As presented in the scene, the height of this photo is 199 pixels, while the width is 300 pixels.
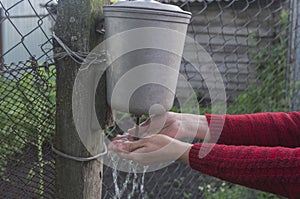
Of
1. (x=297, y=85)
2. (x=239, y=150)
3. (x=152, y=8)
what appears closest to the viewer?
(x=152, y=8)

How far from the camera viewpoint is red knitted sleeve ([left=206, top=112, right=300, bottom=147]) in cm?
183

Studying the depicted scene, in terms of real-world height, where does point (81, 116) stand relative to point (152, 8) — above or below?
below

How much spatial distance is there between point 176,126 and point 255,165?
0.39 meters

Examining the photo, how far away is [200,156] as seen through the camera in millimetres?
1420

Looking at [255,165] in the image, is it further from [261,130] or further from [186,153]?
[261,130]

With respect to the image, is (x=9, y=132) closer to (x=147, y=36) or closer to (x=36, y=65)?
(x=36, y=65)

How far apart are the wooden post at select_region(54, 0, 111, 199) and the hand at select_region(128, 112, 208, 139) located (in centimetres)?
15

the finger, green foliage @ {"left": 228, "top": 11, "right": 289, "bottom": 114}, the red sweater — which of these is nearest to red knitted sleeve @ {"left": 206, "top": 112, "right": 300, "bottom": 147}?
the red sweater

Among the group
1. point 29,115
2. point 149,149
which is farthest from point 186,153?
point 29,115

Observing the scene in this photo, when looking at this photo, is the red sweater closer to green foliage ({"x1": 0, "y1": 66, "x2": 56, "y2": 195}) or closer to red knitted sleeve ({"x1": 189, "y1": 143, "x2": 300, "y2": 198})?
red knitted sleeve ({"x1": 189, "y1": 143, "x2": 300, "y2": 198})

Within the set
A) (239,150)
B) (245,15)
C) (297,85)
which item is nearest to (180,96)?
(297,85)

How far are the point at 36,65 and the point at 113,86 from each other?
25 centimetres

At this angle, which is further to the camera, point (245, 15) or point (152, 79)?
point (245, 15)

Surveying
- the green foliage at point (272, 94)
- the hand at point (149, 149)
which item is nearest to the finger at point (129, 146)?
the hand at point (149, 149)
